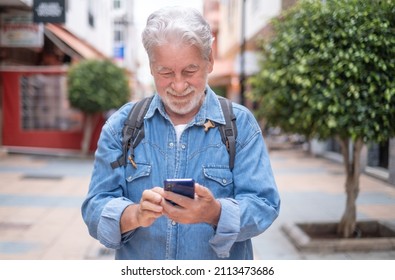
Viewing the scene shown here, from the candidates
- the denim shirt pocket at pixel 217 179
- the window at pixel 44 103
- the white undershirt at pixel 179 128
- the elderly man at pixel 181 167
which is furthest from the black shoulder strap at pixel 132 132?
the window at pixel 44 103

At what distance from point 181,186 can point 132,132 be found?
36 centimetres

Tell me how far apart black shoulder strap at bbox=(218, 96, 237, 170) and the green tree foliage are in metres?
9.59

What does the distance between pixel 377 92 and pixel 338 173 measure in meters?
5.44

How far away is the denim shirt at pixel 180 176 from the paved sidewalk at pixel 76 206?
2.22m

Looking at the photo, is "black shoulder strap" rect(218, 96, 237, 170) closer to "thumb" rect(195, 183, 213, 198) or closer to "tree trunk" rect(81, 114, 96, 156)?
"thumb" rect(195, 183, 213, 198)

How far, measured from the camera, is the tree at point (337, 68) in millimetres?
3814

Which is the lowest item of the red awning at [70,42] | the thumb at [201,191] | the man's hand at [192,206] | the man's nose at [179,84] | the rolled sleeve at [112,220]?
the rolled sleeve at [112,220]

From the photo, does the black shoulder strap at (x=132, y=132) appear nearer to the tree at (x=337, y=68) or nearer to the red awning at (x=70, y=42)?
the tree at (x=337, y=68)

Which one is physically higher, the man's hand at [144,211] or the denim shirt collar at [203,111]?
the denim shirt collar at [203,111]

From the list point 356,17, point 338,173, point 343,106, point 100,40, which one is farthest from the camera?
point 100,40

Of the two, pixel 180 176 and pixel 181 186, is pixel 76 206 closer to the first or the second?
pixel 180 176

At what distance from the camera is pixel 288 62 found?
4578mm
